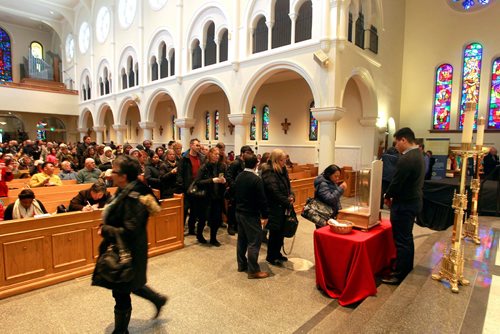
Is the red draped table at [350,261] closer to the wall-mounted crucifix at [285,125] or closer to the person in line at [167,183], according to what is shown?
the person in line at [167,183]

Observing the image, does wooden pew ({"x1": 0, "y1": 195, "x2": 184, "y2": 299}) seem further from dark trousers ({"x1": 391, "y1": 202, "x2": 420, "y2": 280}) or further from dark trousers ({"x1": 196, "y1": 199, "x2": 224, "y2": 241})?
dark trousers ({"x1": 391, "y1": 202, "x2": 420, "y2": 280})

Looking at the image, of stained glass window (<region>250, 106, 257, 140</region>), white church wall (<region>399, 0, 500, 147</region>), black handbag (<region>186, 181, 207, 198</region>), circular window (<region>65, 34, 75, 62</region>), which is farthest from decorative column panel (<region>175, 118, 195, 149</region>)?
circular window (<region>65, 34, 75, 62</region>)

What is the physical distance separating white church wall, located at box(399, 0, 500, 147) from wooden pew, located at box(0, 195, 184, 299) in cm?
1326

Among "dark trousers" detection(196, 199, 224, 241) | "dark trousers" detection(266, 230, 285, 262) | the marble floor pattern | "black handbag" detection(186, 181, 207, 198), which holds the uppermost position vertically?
"black handbag" detection(186, 181, 207, 198)

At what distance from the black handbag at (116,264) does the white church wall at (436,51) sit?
13268mm

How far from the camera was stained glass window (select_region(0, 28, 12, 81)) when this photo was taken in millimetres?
23484

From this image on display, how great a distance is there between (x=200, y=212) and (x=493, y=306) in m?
4.01

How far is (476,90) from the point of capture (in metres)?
11.1

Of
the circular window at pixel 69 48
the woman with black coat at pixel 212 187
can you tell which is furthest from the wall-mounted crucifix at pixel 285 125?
the circular window at pixel 69 48

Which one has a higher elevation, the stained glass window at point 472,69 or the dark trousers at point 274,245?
the stained glass window at point 472,69

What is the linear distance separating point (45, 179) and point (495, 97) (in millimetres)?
14675

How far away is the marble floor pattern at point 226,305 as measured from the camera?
275cm

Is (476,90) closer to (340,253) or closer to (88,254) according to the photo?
(340,253)

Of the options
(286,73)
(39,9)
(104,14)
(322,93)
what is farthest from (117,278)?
(39,9)
